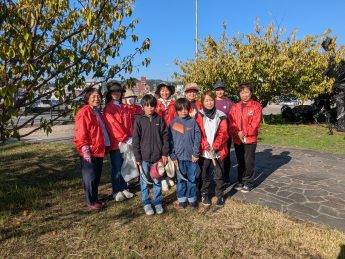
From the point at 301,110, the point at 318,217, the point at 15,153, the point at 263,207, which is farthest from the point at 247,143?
the point at 301,110

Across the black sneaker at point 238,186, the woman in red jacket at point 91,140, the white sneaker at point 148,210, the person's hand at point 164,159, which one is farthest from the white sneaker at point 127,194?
the black sneaker at point 238,186

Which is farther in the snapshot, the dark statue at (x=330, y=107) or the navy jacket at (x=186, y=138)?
the dark statue at (x=330, y=107)

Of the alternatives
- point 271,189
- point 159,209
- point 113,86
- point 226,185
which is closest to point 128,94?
point 113,86

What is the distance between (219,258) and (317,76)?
48.4 feet

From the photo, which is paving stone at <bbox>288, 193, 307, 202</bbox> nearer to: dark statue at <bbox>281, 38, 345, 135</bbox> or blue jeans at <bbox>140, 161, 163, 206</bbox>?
blue jeans at <bbox>140, 161, 163, 206</bbox>

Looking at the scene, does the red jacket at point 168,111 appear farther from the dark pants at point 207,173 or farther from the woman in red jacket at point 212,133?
the dark pants at point 207,173

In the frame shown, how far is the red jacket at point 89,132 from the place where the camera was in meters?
4.34

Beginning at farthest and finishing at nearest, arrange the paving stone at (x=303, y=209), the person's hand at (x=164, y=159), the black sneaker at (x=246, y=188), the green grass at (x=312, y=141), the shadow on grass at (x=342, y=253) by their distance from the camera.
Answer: the green grass at (x=312, y=141) < the black sneaker at (x=246, y=188) < the paving stone at (x=303, y=209) < the person's hand at (x=164, y=159) < the shadow on grass at (x=342, y=253)

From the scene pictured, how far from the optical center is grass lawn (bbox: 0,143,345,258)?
11.6 feet

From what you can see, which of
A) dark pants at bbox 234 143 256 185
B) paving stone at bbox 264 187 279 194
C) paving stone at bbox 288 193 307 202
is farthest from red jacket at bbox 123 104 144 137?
paving stone at bbox 288 193 307 202

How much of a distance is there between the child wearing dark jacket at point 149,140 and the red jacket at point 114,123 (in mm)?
522

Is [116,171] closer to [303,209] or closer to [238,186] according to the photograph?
[238,186]

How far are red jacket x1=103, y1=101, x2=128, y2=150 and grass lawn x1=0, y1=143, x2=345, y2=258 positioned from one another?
1016mm

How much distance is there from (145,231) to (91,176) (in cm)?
118
